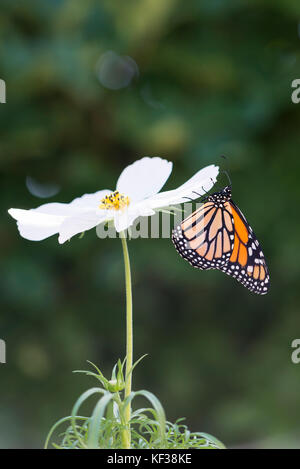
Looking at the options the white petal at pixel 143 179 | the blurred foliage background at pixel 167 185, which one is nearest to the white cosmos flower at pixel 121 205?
the white petal at pixel 143 179

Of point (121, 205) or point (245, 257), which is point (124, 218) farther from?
point (245, 257)

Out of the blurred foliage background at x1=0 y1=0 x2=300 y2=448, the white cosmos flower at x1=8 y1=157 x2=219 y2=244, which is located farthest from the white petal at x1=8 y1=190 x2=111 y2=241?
the blurred foliage background at x1=0 y1=0 x2=300 y2=448

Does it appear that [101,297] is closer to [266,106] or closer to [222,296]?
[222,296]

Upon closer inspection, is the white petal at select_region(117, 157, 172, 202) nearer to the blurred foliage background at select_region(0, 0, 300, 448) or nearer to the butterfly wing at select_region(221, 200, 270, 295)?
the butterfly wing at select_region(221, 200, 270, 295)

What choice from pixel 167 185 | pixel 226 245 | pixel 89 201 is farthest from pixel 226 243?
pixel 167 185

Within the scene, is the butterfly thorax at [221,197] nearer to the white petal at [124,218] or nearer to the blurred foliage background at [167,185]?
the white petal at [124,218]

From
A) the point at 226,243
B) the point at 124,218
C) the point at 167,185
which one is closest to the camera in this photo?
the point at 124,218
